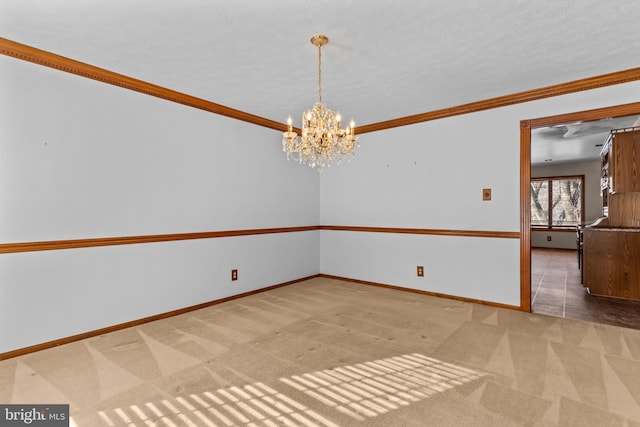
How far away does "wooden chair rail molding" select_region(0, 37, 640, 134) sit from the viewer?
245 centimetres

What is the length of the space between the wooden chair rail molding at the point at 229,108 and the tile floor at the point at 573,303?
7.84 feet

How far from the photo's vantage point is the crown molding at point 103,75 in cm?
238

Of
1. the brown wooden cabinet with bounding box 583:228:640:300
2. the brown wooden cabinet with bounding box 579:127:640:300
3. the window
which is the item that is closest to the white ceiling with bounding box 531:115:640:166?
the brown wooden cabinet with bounding box 579:127:640:300

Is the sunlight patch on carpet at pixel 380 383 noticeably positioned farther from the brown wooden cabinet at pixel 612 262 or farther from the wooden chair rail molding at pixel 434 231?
the brown wooden cabinet at pixel 612 262

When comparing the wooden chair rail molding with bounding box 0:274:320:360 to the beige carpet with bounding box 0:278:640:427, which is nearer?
the beige carpet with bounding box 0:278:640:427

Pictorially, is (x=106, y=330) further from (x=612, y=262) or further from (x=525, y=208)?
(x=612, y=262)

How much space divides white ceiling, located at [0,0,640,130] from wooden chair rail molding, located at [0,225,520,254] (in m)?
1.56

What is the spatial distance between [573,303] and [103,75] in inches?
225

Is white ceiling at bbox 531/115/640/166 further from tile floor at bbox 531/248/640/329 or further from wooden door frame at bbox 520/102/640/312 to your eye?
tile floor at bbox 531/248/640/329

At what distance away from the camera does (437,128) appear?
4020 mm

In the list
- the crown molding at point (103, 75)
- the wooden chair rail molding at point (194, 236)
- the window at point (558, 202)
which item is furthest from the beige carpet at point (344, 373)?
the window at point (558, 202)

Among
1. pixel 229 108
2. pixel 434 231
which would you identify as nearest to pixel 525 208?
pixel 434 231

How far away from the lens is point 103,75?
9.09 feet

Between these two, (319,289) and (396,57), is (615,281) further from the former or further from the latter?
(396,57)
